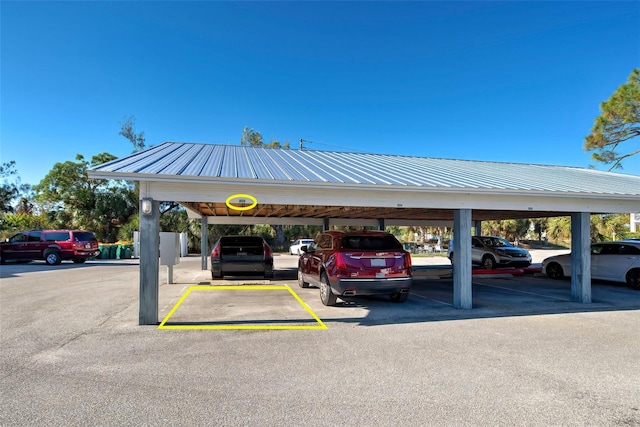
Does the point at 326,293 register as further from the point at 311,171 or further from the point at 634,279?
the point at 634,279

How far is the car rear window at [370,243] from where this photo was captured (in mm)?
8627

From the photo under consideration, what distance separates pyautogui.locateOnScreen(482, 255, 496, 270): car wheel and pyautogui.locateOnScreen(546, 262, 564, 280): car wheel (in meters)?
2.38

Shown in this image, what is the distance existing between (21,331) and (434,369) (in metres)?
6.76

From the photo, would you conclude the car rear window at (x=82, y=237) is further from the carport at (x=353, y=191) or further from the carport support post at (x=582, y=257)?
the carport support post at (x=582, y=257)

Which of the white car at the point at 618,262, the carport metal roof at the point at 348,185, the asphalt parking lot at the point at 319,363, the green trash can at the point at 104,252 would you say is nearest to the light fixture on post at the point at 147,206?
the carport metal roof at the point at 348,185

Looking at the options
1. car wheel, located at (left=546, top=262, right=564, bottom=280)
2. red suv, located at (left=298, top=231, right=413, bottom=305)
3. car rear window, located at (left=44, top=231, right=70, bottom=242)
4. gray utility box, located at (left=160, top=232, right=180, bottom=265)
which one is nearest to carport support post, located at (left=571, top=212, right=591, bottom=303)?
red suv, located at (left=298, top=231, right=413, bottom=305)

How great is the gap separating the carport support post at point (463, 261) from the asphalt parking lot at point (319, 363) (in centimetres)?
42

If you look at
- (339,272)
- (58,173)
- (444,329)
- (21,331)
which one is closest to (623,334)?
(444,329)

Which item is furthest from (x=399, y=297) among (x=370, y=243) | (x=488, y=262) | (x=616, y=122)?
(x=616, y=122)

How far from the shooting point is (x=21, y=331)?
6.79 m

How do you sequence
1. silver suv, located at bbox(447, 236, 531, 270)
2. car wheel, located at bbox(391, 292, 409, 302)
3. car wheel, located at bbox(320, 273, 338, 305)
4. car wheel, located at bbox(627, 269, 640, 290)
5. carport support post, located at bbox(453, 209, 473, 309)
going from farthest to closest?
1. silver suv, located at bbox(447, 236, 531, 270)
2. car wheel, located at bbox(627, 269, 640, 290)
3. car wheel, located at bbox(391, 292, 409, 302)
4. carport support post, located at bbox(453, 209, 473, 309)
5. car wheel, located at bbox(320, 273, 338, 305)

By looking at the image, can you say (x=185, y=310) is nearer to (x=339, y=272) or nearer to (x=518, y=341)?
(x=339, y=272)

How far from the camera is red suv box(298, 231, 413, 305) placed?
328 inches

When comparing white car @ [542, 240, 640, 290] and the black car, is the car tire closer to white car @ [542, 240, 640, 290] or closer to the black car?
the black car
